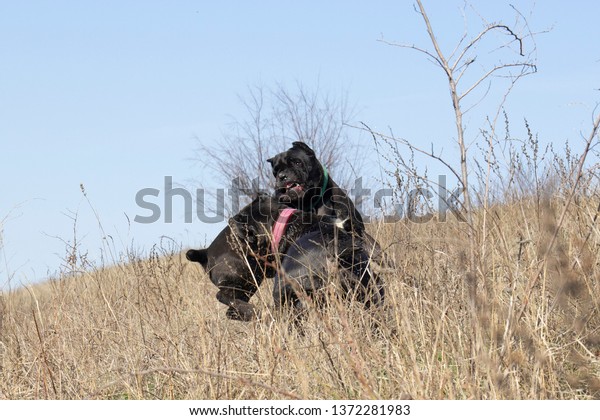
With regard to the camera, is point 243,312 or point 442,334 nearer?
point 442,334

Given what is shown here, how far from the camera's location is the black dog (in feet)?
21.6

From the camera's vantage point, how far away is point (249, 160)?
18.7 meters

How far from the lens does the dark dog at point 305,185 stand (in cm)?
659

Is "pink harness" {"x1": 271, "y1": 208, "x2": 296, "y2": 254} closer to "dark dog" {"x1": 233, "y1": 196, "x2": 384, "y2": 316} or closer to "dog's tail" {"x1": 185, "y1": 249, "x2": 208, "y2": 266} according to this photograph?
"dark dog" {"x1": 233, "y1": 196, "x2": 384, "y2": 316}

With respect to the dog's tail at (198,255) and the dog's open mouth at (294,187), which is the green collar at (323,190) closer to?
the dog's open mouth at (294,187)

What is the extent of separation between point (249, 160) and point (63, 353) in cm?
1387

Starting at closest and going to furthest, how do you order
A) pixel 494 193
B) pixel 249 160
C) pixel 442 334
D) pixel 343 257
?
1. pixel 442 334
2. pixel 494 193
3. pixel 343 257
4. pixel 249 160

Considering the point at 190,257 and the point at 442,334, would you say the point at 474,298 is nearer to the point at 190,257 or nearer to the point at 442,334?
the point at 442,334

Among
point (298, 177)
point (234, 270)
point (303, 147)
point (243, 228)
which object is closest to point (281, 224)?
point (243, 228)

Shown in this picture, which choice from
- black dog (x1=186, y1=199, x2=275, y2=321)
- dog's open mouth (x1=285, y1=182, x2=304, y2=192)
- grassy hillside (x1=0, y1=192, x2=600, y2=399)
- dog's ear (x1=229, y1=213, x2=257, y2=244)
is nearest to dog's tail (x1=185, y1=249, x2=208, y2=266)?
black dog (x1=186, y1=199, x2=275, y2=321)

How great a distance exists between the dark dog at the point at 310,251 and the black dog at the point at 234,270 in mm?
54

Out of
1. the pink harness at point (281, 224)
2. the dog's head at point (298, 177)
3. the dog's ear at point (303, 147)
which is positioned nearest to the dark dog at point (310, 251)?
the pink harness at point (281, 224)

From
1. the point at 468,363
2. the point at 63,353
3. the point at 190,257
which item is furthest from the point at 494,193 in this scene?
the point at 190,257

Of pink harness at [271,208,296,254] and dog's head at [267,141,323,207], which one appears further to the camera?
dog's head at [267,141,323,207]
